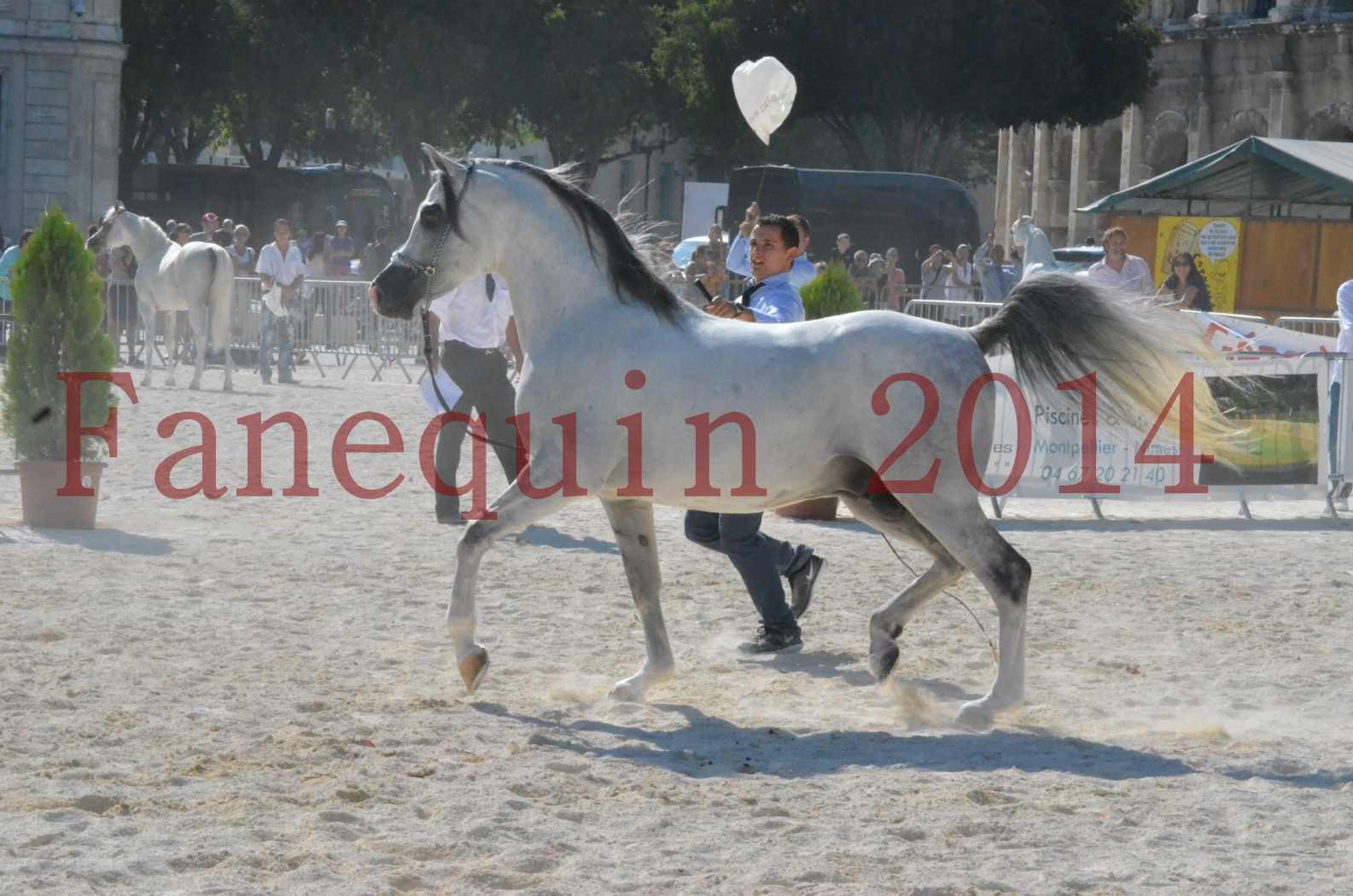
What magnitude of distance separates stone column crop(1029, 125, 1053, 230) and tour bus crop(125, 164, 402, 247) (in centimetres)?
1798

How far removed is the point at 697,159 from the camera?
54000 millimetres

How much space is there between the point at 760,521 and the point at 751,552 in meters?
0.14

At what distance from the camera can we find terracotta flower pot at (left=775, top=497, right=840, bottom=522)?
→ 11602 mm

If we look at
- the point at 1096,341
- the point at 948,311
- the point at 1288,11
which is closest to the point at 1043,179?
the point at 1288,11

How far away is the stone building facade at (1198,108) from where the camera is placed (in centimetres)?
4231

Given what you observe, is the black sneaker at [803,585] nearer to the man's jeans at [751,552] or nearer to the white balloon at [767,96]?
the man's jeans at [751,552]

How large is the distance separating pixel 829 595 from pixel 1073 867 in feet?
14.6

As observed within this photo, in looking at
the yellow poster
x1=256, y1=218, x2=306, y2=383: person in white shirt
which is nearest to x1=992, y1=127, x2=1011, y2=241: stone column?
the yellow poster

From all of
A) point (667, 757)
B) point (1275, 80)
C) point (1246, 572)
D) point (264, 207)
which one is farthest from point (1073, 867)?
point (264, 207)

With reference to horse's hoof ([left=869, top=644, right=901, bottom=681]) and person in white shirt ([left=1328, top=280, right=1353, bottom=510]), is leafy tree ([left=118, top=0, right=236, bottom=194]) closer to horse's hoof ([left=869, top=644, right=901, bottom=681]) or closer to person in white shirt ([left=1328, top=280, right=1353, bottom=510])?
person in white shirt ([left=1328, top=280, right=1353, bottom=510])

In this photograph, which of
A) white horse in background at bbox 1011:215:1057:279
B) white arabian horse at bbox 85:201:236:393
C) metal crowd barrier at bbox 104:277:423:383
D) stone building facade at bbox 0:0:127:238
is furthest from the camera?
stone building facade at bbox 0:0:127:238

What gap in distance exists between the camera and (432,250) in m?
6.64

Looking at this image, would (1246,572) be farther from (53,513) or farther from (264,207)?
(264,207)

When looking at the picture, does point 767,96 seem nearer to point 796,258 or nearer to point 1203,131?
point 796,258
